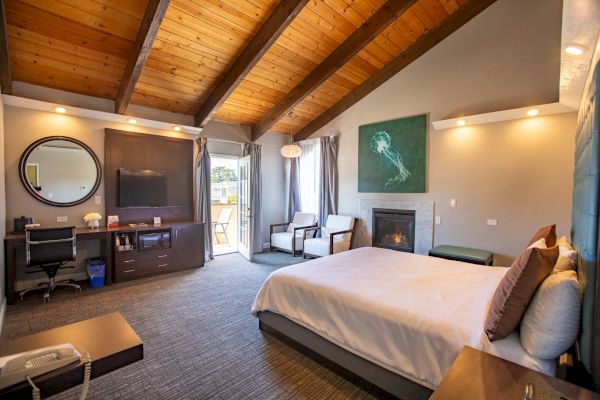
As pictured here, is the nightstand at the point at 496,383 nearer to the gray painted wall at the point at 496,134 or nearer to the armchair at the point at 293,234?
the gray painted wall at the point at 496,134

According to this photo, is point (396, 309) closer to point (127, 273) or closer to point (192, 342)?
point (192, 342)

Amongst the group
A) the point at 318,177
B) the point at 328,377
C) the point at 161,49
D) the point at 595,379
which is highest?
the point at 161,49

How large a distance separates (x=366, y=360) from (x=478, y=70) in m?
4.22

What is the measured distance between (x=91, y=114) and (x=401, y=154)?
492 cm

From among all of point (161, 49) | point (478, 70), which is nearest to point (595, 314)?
point (478, 70)

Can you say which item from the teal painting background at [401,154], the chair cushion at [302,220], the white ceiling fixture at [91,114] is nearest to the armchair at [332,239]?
the chair cushion at [302,220]

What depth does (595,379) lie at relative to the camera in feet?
3.71

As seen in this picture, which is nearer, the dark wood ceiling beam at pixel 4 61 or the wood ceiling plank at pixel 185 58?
the dark wood ceiling beam at pixel 4 61

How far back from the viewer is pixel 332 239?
4.92 metres

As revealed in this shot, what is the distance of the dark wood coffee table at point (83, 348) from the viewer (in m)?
1.03

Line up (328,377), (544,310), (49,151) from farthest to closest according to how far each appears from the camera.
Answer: (49,151), (328,377), (544,310)

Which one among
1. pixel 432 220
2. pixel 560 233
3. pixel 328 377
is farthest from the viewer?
pixel 432 220

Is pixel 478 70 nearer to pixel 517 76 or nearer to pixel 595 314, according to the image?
pixel 517 76

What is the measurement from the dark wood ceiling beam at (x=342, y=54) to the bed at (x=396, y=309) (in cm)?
300
